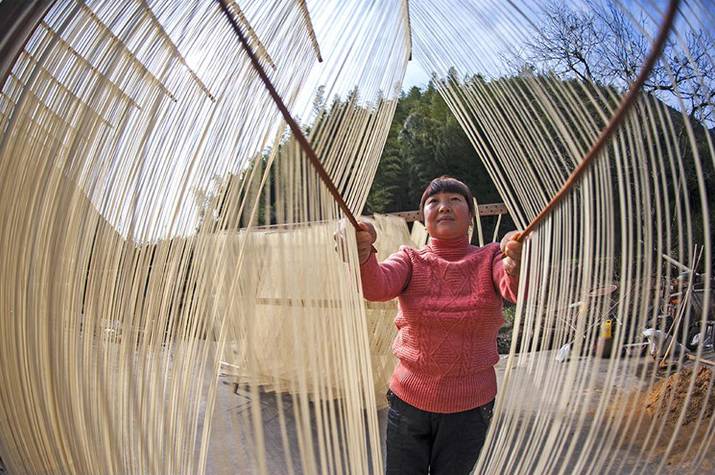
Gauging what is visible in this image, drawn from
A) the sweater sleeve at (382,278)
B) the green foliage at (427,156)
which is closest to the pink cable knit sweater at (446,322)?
the sweater sleeve at (382,278)

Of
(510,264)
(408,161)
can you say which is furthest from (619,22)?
(408,161)

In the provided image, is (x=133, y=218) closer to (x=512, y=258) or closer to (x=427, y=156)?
(x=512, y=258)

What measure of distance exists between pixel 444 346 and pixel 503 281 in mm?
129

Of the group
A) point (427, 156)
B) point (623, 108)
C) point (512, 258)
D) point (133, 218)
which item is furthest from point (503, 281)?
point (427, 156)

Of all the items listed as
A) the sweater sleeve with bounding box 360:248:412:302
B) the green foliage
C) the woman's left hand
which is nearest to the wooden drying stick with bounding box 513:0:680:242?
the woman's left hand

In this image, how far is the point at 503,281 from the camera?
794 millimetres

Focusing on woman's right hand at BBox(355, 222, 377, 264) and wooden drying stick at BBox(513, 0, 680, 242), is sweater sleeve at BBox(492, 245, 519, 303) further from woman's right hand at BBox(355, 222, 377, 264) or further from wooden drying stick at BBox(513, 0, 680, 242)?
woman's right hand at BBox(355, 222, 377, 264)

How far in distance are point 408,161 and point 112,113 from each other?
4.88 m

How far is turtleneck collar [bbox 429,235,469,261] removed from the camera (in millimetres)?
861

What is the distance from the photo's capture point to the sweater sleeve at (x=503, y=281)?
78cm

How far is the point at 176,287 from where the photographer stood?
0.77 meters

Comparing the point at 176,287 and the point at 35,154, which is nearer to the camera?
the point at 35,154

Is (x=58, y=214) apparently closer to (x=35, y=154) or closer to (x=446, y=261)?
(x=35, y=154)

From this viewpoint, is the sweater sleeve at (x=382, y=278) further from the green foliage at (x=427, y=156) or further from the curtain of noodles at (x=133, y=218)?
the green foliage at (x=427, y=156)
